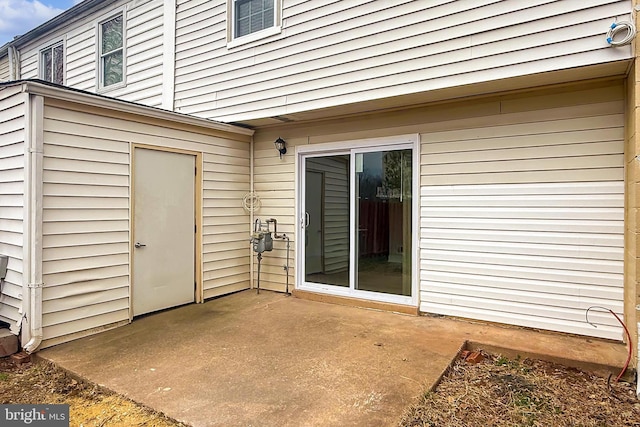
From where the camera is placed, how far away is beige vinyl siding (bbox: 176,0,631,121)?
11.2 feet

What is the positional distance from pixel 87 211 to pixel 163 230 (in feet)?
3.17

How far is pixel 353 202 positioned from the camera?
519cm

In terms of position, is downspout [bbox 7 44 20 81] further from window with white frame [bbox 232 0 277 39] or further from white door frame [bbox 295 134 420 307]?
white door frame [bbox 295 134 420 307]

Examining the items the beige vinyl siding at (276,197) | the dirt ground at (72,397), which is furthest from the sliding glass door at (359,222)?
the dirt ground at (72,397)

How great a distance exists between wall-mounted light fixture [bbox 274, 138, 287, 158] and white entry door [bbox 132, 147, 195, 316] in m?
1.26

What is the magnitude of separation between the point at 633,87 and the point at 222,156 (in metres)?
4.75

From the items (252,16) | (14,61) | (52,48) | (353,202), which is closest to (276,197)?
(353,202)

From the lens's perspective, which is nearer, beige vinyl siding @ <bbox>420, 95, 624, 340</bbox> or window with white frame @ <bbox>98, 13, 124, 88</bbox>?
beige vinyl siding @ <bbox>420, 95, 624, 340</bbox>

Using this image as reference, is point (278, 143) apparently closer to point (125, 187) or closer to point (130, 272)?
point (125, 187)

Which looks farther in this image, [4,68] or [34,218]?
[4,68]

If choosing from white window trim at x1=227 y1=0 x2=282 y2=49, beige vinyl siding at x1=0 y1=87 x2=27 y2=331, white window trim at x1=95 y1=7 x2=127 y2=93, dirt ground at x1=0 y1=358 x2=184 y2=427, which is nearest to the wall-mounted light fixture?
white window trim at x1=227 y1=0 x2=282 y2=49

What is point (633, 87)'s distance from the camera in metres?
3.09

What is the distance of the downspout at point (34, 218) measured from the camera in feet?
11.7

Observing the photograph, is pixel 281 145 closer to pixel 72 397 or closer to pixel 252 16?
pixel 252 16
